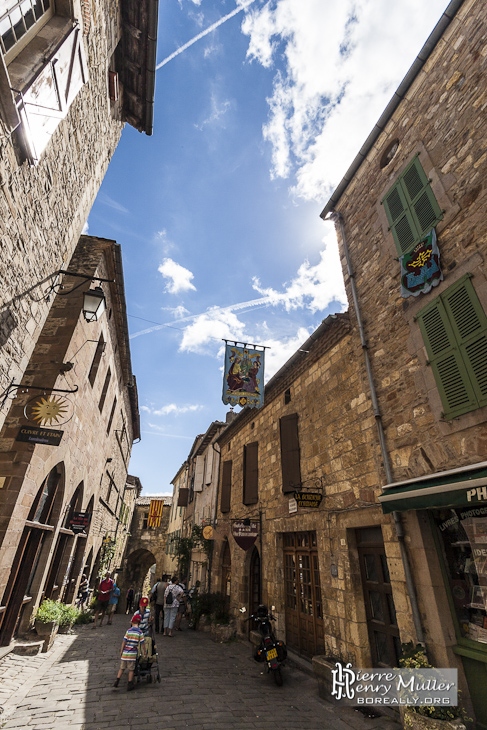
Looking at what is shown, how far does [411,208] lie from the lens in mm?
5836

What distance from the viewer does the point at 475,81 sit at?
509cm

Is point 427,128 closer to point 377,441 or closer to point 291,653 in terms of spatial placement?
point 377,441

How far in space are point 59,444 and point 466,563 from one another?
6.31 meters

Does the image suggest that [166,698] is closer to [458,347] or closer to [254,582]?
[254,582]

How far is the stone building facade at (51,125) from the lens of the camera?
3689 mm

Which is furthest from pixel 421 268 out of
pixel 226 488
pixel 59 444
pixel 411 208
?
pixel 226 488

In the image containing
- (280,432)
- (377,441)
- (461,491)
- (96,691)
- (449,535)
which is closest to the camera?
(461,491)

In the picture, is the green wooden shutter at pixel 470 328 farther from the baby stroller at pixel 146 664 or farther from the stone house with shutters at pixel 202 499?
the stone house with shutters at pixel 202 499

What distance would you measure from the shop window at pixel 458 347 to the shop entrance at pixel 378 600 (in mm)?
2546

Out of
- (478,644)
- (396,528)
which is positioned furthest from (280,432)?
(478,644)

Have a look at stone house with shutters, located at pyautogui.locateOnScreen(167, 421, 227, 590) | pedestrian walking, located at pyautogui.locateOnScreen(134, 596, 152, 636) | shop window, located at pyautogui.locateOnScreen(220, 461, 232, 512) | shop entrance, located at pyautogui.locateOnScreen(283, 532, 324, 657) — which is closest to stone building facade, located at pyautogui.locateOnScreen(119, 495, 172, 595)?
stone house with shutters, located at pyautogui.locateOnScreen(167, 421, 227, 590)

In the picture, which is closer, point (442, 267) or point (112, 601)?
point (442, 267)

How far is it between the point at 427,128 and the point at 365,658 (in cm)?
845

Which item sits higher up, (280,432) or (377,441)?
(280,432)
